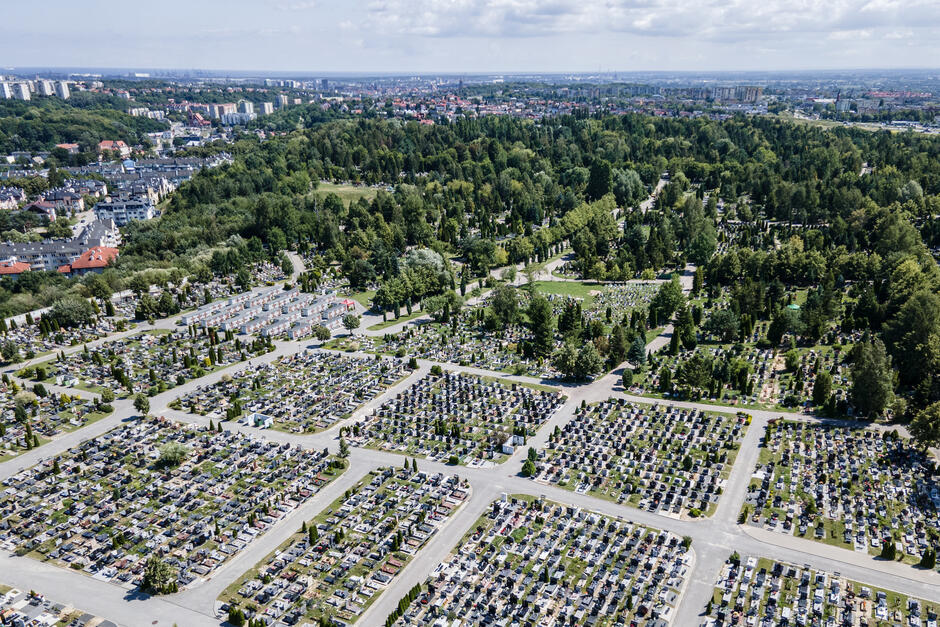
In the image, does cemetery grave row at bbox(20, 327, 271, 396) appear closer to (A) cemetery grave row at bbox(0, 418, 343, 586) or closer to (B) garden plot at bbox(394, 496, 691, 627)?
(A) cemetery grave row at bbox(0, 418, 343, 586)

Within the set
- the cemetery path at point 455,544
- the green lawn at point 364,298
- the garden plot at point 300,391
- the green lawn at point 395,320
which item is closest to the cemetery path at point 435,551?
the cemetery path at point 455,544

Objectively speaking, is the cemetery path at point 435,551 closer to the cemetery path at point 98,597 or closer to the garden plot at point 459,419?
the garden plot at point 459,419

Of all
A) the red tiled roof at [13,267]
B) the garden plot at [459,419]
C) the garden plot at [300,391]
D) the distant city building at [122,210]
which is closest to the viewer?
the garden plot at [459,419]

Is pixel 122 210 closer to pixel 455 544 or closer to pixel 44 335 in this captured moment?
pixel 44 335

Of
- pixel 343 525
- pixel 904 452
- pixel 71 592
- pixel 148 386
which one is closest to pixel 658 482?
pixel 904 452

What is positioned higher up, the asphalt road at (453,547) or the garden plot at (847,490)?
the garden plot at (847,490)

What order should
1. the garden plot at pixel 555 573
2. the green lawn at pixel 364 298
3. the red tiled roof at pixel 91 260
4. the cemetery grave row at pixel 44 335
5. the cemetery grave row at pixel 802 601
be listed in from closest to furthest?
the cemetery grave row at pixel 802 601 → the garden plot at pixel 555 573 → the cemetery grave row at pixel 44 335 → the green lawn at pixel 364 298 → the red tiled roof at pixel 91 260
